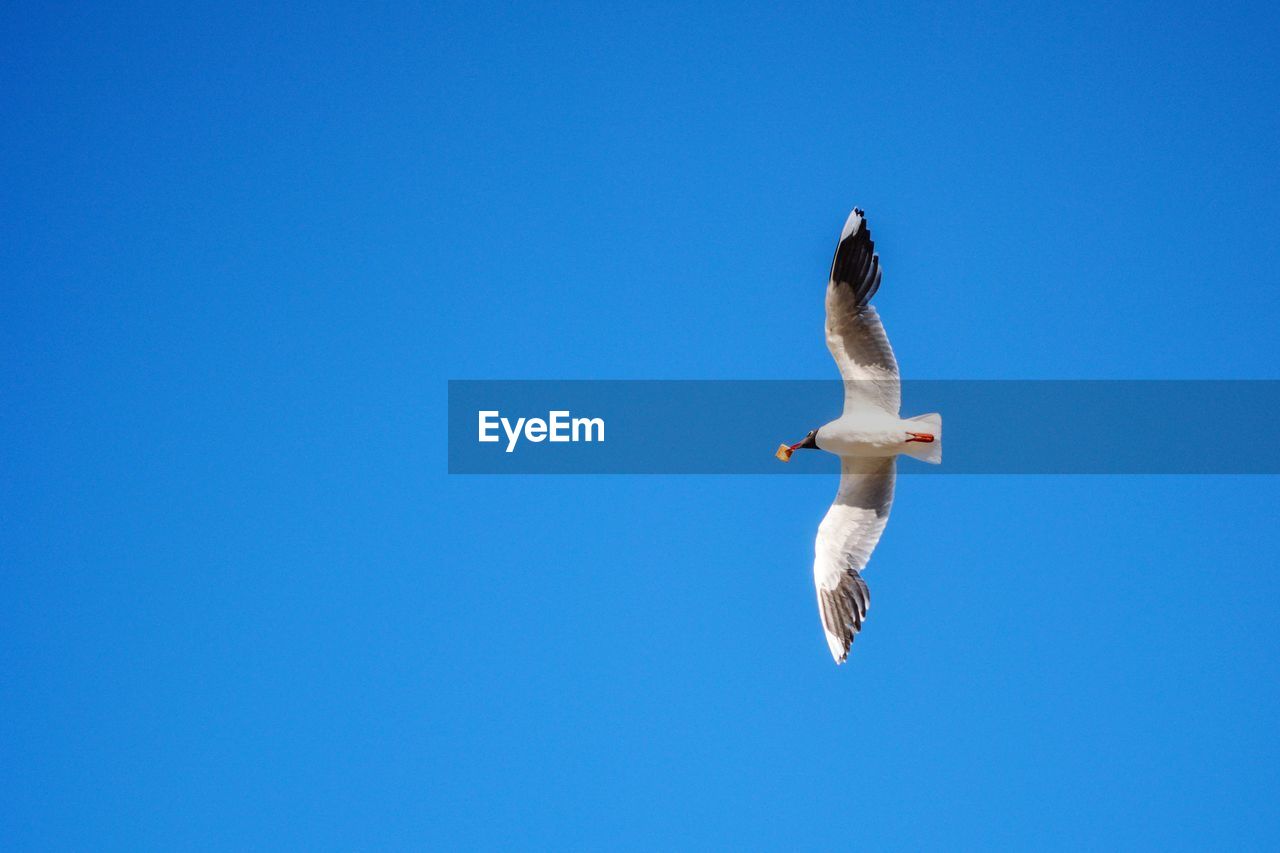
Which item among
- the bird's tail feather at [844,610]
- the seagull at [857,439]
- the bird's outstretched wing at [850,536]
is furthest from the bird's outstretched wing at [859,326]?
the bird's tail feather at [844,610]

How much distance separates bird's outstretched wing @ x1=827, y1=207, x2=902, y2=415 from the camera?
1166 centimetres

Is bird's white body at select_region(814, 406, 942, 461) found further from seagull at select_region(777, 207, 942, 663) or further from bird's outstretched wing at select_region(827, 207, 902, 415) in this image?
bird's outstretched wing at select_region(827, 207, 902, 415)

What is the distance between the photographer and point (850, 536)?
494 inches

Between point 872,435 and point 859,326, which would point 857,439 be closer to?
point 872,435

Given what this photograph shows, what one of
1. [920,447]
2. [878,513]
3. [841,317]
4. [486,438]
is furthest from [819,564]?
[486,438]

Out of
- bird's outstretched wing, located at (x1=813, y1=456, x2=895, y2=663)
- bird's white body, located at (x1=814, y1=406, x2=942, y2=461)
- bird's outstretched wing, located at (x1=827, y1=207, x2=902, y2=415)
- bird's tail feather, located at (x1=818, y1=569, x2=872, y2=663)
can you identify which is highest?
bird's outstretched wing, located at (x1=827, y1=207, x2=902, y2=415)

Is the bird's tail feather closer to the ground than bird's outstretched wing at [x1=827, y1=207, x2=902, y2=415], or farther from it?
closer to the ground

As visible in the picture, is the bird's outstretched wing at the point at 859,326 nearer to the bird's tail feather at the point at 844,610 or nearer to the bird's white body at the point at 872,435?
the bird's white body at the point at 872,435

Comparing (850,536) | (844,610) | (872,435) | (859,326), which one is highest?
(859,326)

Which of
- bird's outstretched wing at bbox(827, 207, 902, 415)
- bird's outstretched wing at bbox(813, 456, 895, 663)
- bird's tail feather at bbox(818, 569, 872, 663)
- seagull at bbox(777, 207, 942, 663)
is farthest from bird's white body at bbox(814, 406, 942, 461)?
bird's tail feather at bbox(818, 569, 872, 663)

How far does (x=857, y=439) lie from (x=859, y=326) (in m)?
1.01

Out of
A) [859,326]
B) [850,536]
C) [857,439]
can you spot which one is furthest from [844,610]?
[859,326]

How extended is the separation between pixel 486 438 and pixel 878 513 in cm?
495

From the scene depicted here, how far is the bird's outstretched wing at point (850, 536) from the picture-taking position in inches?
485
